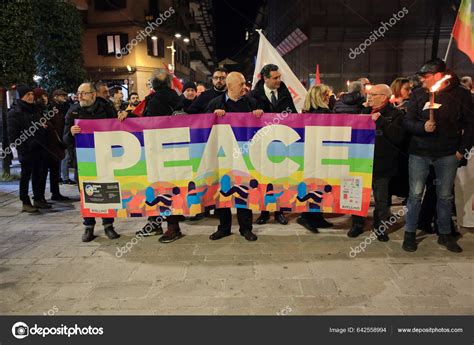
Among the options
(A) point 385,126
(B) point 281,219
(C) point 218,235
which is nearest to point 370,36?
(B) point 281,219

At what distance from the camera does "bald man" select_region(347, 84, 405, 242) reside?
4875mm

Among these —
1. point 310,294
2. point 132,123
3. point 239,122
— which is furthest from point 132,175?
point 310,294

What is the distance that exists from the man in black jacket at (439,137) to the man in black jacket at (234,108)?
1.84m

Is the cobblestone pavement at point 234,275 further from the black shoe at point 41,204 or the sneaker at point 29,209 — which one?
the black shoe at point 41,204

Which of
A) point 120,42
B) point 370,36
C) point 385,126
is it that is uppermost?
point 120,42

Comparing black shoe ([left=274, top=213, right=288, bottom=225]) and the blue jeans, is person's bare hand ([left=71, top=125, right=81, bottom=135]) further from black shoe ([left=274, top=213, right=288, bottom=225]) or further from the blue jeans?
the blue jeans

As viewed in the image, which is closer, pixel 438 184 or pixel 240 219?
pixel 438 184

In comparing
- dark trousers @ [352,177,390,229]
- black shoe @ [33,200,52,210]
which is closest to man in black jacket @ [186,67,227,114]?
dark trousers @ [352,177,390,229]

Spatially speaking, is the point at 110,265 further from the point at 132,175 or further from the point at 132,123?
the point at 132,123

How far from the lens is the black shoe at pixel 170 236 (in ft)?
17.4

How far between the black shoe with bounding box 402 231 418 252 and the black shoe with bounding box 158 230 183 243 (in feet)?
9.27

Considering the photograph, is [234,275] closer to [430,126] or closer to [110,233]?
[110,233]

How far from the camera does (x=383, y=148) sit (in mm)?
5047

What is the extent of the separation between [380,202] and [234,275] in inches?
88.1
